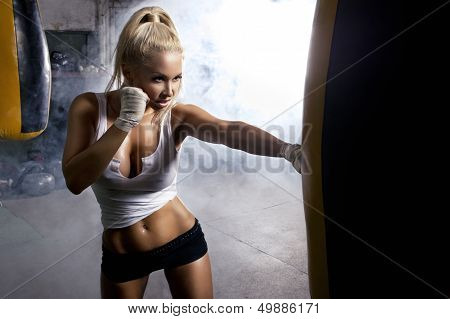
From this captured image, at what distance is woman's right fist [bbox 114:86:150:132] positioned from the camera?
0.67 meters

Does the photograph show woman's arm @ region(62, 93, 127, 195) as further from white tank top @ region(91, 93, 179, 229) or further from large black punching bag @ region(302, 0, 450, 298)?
large black punching bag @ region(302, 0, 450, 298)

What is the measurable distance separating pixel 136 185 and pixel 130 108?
0.14 metres

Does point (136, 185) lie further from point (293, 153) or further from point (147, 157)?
point (293, 153)

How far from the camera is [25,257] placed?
1.45 meters

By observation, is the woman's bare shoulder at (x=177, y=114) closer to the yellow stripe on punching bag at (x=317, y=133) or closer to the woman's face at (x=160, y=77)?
the woman's face at (x=160, y=77)

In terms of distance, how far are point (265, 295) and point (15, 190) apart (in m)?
0.98

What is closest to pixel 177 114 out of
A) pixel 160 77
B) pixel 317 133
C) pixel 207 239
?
pixel 160 77

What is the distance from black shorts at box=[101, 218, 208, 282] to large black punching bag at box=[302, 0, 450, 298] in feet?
1.12

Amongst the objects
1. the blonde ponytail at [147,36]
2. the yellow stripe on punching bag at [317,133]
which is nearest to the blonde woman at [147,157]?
the blonde ponytail at [147,36]

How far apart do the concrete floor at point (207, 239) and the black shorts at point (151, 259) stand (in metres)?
0.54

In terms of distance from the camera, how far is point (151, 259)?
779mm

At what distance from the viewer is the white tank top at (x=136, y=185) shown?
0.75 meters

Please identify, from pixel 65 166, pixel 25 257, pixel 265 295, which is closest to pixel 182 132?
pixel 65 166

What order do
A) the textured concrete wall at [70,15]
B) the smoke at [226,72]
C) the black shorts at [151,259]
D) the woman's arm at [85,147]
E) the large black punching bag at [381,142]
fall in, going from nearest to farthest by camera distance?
the large black punching bag at [381,142]
the woman's arm at [85,147]
the black shorts at [151,259]
the textured concrete wall at [70,15]
the smoke at [226,72]
